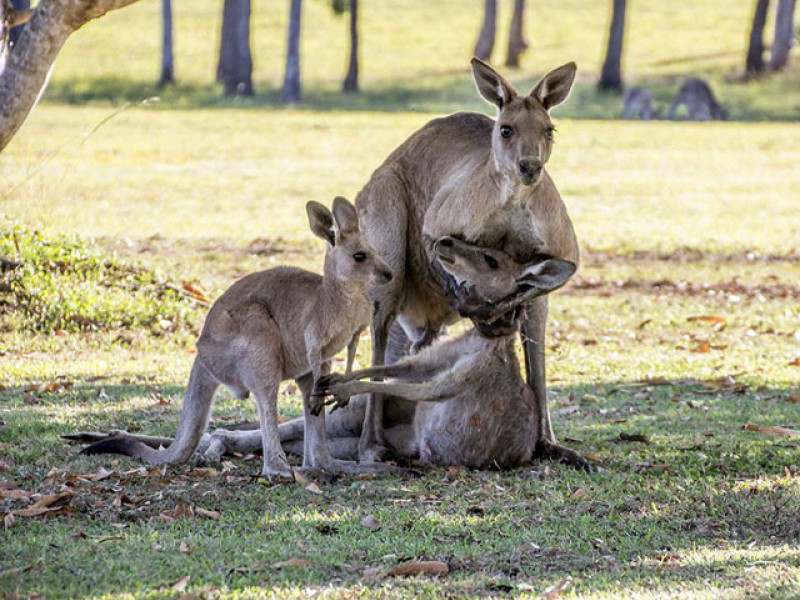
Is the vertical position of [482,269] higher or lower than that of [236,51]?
lower

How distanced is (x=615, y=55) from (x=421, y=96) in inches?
224

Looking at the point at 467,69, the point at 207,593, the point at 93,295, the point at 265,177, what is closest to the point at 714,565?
the point at 207,593

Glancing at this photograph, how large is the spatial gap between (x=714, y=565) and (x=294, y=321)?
2166 mm

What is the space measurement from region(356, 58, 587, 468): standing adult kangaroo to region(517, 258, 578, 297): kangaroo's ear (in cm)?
15

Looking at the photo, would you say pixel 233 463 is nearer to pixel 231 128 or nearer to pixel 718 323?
pixel 718 323

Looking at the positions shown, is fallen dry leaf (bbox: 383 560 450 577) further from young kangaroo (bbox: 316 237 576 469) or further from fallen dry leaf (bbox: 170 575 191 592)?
young kangaroo (bbox: 316 237 576 469)

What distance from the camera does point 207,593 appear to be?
162 inches

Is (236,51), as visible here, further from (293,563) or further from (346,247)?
(293,563)

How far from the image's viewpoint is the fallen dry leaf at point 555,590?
4176mm

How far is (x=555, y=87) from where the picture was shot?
5852 millimetres

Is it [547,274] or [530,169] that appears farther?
[547,274]

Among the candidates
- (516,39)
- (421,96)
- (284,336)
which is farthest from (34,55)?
(516,39)

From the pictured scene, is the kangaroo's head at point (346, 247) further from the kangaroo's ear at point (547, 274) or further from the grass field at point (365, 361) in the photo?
the grass field at point (365, 361)

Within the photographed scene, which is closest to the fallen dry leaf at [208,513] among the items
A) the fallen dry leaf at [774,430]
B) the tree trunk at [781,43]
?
the fallen dry leaf at [774,430]
